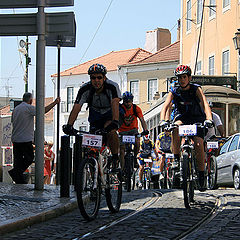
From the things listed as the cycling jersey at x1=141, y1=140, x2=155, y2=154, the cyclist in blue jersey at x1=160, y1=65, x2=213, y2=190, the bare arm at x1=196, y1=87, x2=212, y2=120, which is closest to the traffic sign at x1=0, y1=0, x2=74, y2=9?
the cyclist in blue jersey at x1=160, y1=65, x2=213, y2=190

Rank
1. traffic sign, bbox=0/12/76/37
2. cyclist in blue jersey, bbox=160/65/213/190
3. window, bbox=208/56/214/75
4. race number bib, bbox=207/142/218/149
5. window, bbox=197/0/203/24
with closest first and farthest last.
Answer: cyclist in blue jersey, bbox=160/65/213/190 < traffic sign, bbox=0/12/76/37 < race number bib, bbox=207/142/218/149 < window, bbox=208/56/214/75 < window, bbox=197/0/203/24

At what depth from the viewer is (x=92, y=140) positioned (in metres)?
7.64

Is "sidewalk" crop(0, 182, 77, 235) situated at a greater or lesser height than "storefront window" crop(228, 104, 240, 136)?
lesser

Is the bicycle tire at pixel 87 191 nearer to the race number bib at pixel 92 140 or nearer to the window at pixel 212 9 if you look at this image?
the race number bib at pixel 92 140

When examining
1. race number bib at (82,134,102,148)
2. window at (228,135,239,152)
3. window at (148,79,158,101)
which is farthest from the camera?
window at (148,79,158,101)

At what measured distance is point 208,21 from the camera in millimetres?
34250

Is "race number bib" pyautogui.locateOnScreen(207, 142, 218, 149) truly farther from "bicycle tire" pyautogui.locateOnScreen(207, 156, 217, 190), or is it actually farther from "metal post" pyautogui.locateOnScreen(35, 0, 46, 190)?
"metal post" pyautogui.locateOnScreen(35, 0, 46, 190)

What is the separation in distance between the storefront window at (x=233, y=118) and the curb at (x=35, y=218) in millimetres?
14304

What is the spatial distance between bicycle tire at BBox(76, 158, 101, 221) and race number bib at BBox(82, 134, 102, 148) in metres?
0.18

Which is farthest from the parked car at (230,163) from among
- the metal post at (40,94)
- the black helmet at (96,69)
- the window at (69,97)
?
the window at (69,97)

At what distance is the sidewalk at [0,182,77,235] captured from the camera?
22.9 feet

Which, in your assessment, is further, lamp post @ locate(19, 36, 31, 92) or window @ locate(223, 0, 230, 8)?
lamp post @ locate(19, 36, 31, 92)

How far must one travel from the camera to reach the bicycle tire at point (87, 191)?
719cm

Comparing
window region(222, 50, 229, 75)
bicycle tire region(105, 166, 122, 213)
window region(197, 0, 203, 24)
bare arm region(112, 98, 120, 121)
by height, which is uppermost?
window region(197, 0, 203, 24)
